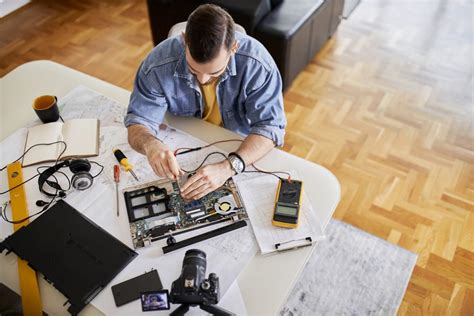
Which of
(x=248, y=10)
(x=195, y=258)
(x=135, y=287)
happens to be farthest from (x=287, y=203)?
(x=248, y=10)

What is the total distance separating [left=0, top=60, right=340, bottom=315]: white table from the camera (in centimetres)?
101

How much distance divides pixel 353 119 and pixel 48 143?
1.82 meters

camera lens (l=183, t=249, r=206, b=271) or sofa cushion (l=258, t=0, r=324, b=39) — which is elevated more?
camera lens (l=183, t=249, r=206, b=271)

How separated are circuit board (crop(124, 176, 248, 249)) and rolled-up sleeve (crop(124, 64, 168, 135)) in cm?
24

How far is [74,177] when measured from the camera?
4.06ft

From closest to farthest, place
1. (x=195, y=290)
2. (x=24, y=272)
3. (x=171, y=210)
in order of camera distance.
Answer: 1. (x=195, y=290)
2. (x=24, y=272)
3. (x=171, y=210)

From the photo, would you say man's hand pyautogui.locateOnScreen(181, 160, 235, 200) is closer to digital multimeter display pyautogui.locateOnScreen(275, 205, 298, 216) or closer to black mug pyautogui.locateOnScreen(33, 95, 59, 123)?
digital multimeter display pyautogui.locateOnScreen(275, 205, 298, 216)

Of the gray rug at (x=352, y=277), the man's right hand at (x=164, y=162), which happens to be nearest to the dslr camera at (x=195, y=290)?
the man's right hand at (x=164, y=162)

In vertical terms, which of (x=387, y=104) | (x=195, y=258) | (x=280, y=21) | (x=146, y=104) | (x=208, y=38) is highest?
(x=208, y=38)

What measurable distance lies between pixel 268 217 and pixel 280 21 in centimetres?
153

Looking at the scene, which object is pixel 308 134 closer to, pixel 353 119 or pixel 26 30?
pixel 353 119

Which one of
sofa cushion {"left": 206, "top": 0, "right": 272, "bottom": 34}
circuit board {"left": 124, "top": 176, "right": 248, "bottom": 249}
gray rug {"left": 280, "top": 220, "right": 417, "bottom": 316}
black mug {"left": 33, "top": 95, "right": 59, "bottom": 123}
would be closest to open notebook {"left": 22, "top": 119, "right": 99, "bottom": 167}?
black mug {"left": 33, "top": 95, "right": 59, "bottom": 123}

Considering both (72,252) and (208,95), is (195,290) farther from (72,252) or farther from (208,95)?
(208,95)

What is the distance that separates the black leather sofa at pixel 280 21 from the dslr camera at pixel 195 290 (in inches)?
65.0
